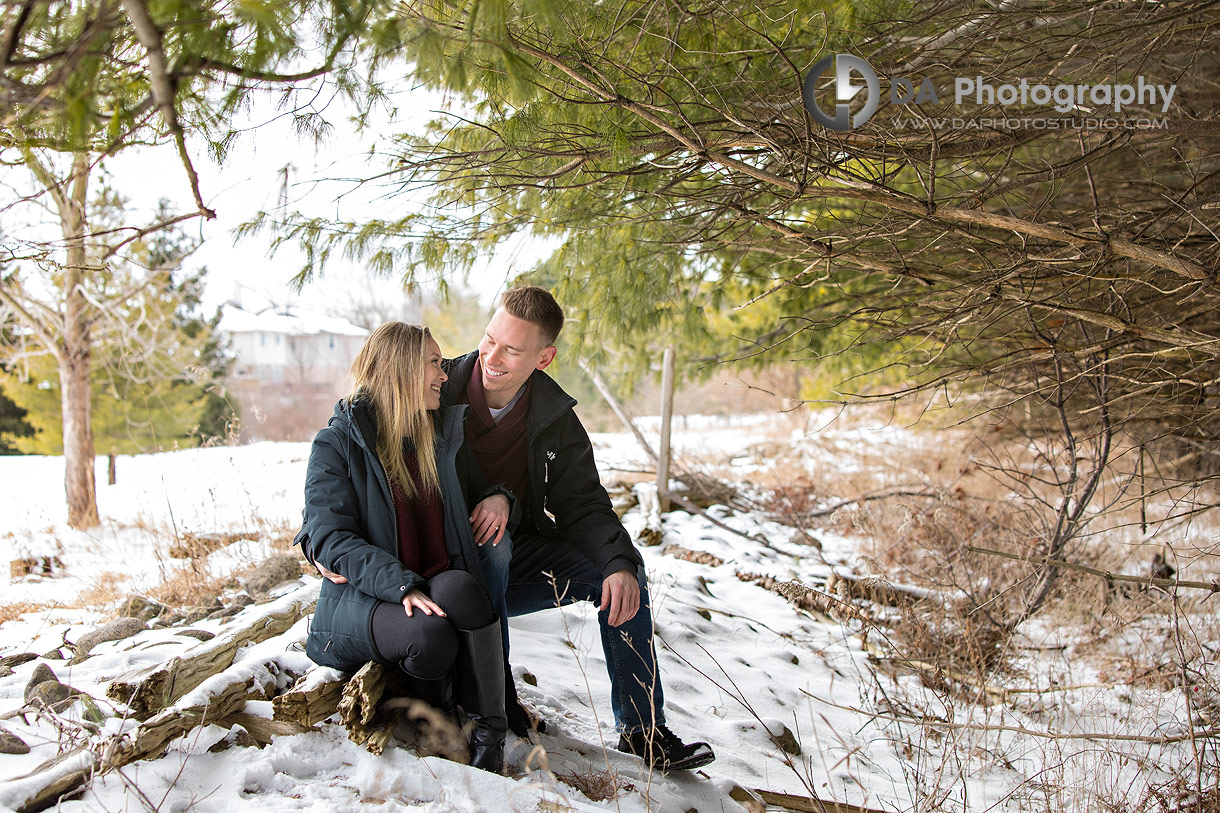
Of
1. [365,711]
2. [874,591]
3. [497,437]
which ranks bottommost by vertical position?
[874,591]

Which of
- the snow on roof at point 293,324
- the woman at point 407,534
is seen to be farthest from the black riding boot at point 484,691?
the snow on roof at point 293,324

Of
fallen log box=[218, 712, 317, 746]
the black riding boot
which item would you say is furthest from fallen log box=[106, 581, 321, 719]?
the black riding boot

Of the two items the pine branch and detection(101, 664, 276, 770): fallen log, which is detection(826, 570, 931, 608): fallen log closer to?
→ detection(101, 664, 276, 770): fallen log

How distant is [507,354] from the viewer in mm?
2559

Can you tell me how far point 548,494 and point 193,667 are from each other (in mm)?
1226

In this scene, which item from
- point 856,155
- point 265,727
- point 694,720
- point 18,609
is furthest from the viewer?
point 18,609

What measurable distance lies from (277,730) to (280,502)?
5.16 meters

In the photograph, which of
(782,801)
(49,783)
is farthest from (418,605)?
(782,801)

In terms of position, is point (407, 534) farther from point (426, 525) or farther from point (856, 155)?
point (856, 155)

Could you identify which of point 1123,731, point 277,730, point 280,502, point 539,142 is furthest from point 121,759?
point 280,502

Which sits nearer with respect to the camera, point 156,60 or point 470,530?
point 156,60

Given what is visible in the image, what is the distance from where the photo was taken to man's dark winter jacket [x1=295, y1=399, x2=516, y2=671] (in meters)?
2.00

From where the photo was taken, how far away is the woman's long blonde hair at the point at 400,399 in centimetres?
224

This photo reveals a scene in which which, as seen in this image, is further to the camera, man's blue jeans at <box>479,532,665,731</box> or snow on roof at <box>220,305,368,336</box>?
snow on roof at <box>220,305,368,336</box>
